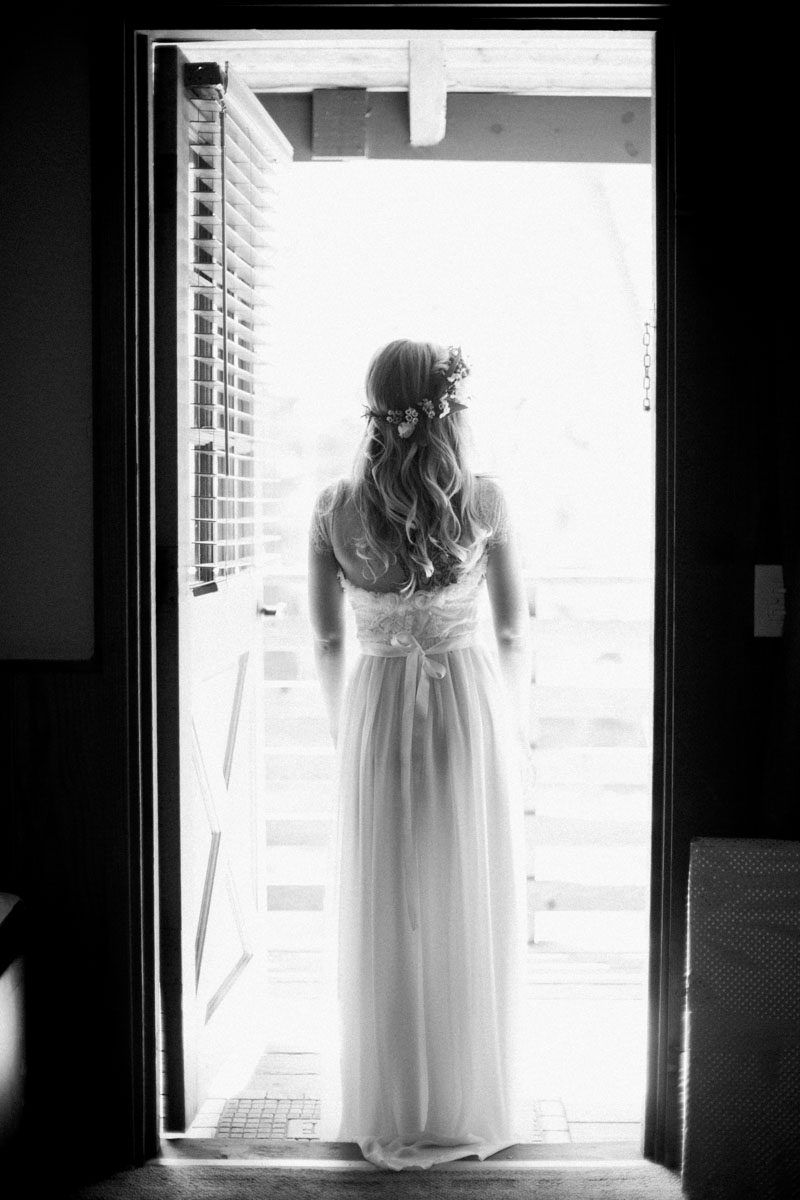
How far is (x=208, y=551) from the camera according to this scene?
8.03 feet

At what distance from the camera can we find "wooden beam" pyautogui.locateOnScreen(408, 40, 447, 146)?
10.0 feet

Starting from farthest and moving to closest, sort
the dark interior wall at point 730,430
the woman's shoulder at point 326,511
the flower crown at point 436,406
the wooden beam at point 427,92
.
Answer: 1. the wooden beam at point 427,92
2. the woman's shoulder at point 326,511
3. the flower crown at point 436,406
4. the dark interior wall at point 730,430

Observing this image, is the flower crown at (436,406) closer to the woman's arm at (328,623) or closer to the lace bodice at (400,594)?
the lace bodice at (400,594)

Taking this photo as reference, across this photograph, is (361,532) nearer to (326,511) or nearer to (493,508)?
(326,511)

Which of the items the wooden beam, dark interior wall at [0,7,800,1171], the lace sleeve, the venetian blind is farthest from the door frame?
the wooden beam

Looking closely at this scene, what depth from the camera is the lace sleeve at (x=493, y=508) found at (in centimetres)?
218

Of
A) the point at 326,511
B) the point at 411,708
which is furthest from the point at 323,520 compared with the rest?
the point at 411,708

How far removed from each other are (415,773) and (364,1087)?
0.68 m

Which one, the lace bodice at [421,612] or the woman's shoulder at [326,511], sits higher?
the woman's shoulder at [326,511]

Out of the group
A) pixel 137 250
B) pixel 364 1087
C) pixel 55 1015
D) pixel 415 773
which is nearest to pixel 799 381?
pixel 415 773

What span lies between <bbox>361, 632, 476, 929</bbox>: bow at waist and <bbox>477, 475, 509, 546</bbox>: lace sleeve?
240mm

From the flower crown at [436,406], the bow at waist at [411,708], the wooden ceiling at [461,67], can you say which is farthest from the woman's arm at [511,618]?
the wooden ceiling at [461,67]

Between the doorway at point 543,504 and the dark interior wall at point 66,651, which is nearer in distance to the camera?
the dark interior wall at point 66,651

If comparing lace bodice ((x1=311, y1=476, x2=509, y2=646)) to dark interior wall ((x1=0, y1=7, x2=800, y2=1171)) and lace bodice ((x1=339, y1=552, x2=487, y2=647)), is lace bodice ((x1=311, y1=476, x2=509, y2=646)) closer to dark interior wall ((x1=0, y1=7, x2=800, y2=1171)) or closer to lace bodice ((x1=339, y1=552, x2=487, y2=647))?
lace bodice ((x1=339, y1=552, x2=487, y2=647))
